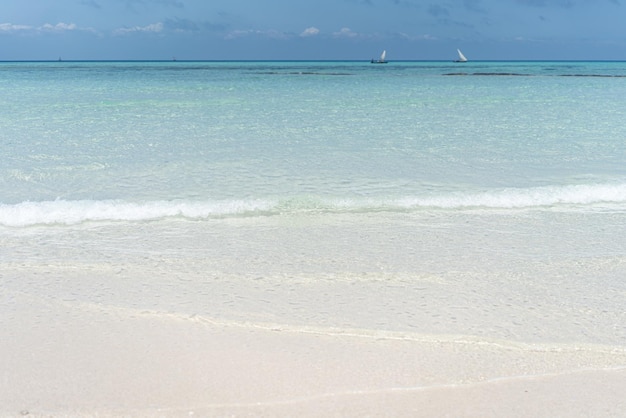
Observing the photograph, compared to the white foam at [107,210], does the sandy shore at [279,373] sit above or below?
above

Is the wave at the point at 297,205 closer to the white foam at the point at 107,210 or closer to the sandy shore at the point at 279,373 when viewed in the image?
the white foam at the point at 107,210

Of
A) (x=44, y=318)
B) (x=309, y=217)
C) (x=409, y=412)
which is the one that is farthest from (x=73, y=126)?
(x=409, y=412)

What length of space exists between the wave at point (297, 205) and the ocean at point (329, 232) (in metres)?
0.03

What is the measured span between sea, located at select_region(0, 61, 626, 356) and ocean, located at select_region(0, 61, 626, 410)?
0.02 meters

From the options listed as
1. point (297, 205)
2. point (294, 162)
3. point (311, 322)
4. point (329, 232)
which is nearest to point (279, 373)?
point (311, 322)

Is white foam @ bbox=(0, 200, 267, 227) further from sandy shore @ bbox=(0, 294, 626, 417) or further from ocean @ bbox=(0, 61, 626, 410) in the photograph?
sandy shore @ bbox=(0, 294, 626, 417)

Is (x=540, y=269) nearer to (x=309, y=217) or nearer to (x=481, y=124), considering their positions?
(x=309, y=217)

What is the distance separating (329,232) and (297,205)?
44.7 inches

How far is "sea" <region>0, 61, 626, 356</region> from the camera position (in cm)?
409

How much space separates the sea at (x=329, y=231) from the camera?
4.09 m

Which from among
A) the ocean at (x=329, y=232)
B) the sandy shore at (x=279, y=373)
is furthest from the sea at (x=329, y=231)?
the sandy shore at (x=279, y=373)

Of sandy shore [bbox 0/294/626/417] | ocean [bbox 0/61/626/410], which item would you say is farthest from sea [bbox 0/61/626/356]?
sandy shore [bbox 0/294/626/417]

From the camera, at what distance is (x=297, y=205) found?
7.11 meters

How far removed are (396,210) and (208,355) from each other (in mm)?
3923
